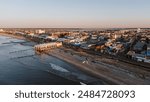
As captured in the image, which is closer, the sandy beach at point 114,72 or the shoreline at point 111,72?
the shoreline at point 111,72

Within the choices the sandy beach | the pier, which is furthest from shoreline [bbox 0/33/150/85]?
the pier

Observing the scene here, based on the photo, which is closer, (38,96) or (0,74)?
(38,96)

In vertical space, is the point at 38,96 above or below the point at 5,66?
above

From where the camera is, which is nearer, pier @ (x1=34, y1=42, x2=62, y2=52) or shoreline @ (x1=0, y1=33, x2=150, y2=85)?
shoreline @ (x1=0, y1=33, x2=150, y2=85)

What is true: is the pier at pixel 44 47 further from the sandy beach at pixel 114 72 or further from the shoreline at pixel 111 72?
the sandy beach at pixel 114 72

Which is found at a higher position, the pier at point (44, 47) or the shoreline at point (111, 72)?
the pier at point (44, 47)

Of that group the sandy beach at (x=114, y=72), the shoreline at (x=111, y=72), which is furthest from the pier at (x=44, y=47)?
the sandy beach at (x=114, y=72)

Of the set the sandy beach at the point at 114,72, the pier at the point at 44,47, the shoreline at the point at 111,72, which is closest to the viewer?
the shoreline at the point at 111,72

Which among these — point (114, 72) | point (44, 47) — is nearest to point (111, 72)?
point (114, 72)

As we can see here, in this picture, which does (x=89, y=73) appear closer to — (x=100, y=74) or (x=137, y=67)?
(x=100, y=74)

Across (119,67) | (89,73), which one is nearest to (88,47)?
(119,67)

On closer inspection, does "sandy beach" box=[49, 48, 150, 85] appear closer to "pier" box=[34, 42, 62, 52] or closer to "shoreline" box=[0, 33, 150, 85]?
"shoreline" box=[0, 33, 150, 85]
